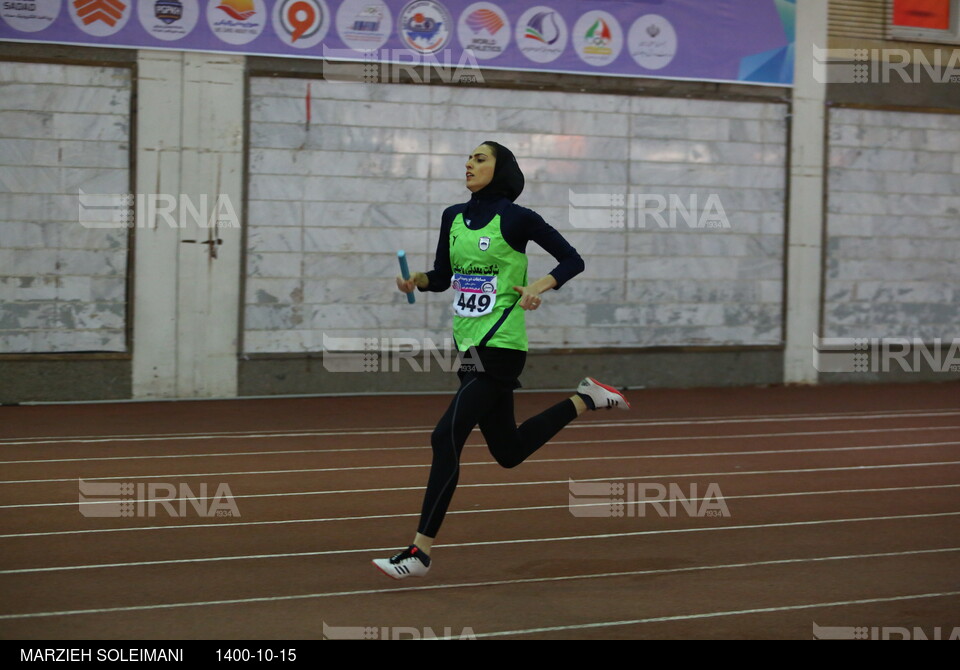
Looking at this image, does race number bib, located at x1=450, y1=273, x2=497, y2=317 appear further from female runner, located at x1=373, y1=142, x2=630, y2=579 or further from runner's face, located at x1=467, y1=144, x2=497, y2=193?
runner's face, located at x1=467, y1=144, x2=497, y2=193

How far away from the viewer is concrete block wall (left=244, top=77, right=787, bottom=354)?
12.8m

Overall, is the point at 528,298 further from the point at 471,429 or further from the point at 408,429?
the point at 408,429

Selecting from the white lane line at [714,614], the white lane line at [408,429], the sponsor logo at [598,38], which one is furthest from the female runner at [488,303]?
the sponsor logo at [598,38]

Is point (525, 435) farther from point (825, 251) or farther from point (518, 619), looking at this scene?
point (825, 251)

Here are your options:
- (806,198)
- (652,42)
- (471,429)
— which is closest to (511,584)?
(471,429)

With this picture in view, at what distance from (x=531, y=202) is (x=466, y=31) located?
196cm

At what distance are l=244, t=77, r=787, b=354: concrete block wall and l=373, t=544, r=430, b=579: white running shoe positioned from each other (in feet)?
25.1

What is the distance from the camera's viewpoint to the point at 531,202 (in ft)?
44.7

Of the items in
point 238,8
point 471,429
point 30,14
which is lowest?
point 471,429

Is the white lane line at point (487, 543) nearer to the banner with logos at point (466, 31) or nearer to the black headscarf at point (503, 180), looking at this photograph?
the black headscarf at point (503, 180)

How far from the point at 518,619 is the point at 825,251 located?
11.0 meters

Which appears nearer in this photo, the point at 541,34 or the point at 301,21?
the point at 301,21

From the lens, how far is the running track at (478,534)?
16.5 ft

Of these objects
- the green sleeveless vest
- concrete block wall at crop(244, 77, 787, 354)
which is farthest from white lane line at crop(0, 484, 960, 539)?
concrete block wall at crop(244, 77, 787, 354)
